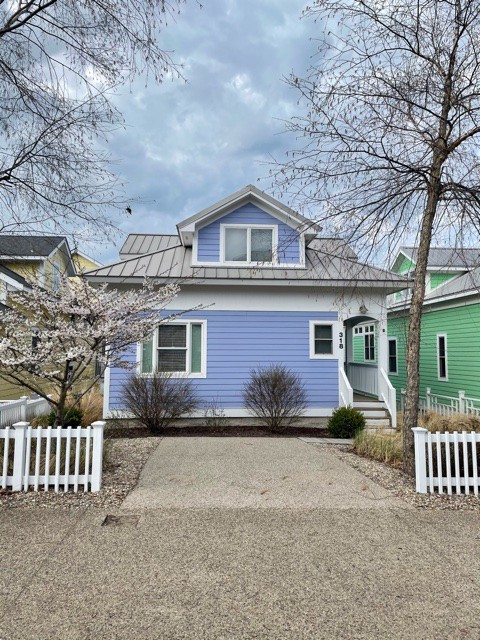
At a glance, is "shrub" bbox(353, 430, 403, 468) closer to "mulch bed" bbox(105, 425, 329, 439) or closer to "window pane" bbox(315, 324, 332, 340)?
"mulch bed" bbox(105, 425, 329, 439)

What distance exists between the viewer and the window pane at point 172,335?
10.6 metres

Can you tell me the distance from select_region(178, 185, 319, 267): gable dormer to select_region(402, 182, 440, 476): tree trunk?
5.00m

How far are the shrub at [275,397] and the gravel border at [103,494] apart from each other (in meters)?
3.94

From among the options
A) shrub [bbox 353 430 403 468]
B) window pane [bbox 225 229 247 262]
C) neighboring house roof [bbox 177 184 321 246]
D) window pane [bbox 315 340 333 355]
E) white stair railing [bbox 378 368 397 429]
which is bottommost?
shrub [bbox 353 430 403 468]

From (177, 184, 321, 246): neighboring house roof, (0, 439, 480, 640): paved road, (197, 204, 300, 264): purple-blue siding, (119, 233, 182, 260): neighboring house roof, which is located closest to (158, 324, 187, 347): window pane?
(197, 204, 300, 264): purple-blue siding

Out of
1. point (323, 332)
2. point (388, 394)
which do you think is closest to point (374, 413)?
point (388, 394)

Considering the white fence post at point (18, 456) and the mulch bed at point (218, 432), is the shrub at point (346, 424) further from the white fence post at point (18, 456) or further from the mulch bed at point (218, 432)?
the white fence post at point (18, 456)

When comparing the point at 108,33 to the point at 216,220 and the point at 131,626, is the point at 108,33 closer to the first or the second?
the point at 216,220

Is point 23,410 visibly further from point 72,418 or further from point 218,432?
point 218,432

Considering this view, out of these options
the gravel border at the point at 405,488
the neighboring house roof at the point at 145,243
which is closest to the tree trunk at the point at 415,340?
the gravel border at the point at 405,488

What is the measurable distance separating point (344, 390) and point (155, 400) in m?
4.65

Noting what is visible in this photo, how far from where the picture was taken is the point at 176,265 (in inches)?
425

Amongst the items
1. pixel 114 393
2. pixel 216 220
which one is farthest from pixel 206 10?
pixel 114 393

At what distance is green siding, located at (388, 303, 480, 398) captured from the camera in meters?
11.9
